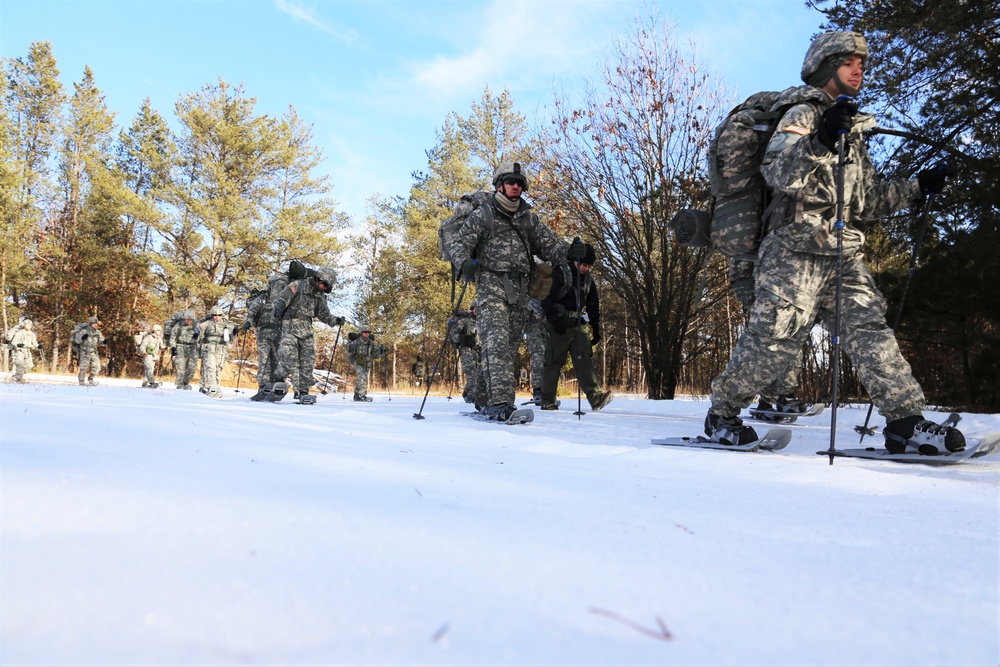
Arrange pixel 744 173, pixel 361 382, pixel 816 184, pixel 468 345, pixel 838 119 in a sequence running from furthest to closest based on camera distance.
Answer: pixel 361 382 < pixel 468 345 < pixel 744 173 < pixel 816 184 < pixel 838 119

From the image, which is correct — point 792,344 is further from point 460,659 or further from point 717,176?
point 460,659

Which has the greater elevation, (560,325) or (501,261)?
(501,261)

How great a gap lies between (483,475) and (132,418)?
1.95 m

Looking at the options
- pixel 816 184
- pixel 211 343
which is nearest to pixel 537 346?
pixel 816 184

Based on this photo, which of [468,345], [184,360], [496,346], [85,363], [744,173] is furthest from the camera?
[85,363]

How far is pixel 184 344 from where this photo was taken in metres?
15.6

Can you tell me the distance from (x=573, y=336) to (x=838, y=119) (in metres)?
4.88

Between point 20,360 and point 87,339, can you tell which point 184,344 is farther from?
point 20,360

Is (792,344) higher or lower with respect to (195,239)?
lower

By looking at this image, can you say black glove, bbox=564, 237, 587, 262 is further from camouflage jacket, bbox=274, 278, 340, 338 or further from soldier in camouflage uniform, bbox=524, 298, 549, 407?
camouflage jacket, bbox=274, 278, 340, 338

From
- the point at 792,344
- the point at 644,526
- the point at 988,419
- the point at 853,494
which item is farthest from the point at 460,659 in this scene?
the point at 988,419

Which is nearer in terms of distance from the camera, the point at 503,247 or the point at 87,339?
the point at 503,247

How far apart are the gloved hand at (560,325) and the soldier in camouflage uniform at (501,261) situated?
5.69 ft

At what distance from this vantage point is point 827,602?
3.04ft
